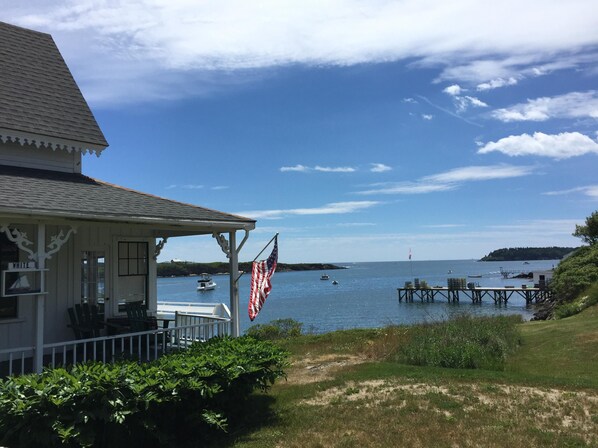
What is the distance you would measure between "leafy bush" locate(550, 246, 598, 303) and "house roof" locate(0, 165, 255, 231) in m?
29.5

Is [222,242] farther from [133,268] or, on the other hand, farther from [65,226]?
[65,226]

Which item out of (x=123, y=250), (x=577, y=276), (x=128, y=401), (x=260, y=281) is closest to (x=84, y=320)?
(x=123, y=250)

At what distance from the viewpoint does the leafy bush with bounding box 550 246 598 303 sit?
33.0 meters

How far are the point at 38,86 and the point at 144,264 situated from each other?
504cm

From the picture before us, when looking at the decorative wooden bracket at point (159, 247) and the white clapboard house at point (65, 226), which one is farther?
the decorative wooden bracket at point (159, 247)

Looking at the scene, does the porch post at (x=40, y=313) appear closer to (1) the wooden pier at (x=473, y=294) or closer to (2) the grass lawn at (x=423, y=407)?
(2) the grass lawn at (x=423, y=407)

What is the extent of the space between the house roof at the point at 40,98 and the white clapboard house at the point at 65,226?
0.03 meters

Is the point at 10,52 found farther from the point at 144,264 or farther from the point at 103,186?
the point at 144,264

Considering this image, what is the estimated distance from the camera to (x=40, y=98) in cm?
1221

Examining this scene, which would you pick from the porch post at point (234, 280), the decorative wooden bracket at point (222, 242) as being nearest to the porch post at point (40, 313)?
the decorative wooden bracket at point (222, 242)

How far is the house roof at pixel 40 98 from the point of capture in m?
11.0

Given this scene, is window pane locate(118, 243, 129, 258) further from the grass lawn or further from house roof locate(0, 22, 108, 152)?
the grass lawn

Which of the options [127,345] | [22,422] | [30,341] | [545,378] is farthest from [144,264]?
[545,378]

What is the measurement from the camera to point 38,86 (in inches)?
498
